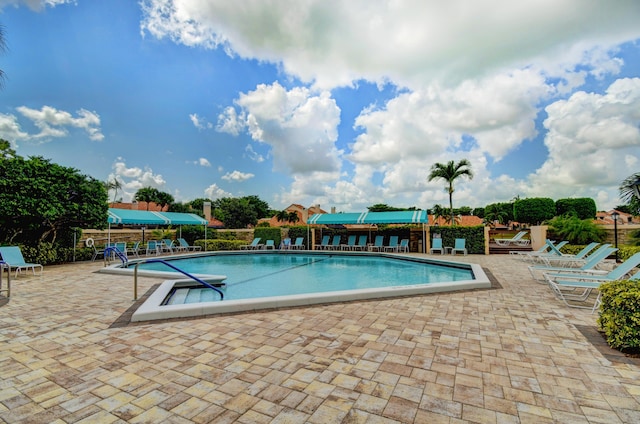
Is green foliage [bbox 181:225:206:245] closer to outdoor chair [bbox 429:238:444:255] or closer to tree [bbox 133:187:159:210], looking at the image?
outdoor chair [bbox 429:238:444:255]

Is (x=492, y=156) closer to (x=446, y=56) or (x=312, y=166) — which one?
(x=446, y=56)

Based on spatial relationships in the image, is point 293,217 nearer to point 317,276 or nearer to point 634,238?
point 317,276

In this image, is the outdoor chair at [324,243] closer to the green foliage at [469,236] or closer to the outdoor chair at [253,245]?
the outdoor chair at [253,245]

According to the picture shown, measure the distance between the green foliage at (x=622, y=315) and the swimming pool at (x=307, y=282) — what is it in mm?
2940

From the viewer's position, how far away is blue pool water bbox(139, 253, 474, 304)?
→ 7.66 m

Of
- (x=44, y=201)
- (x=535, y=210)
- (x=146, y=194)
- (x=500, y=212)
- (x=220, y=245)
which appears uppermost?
(x=146, y=194)

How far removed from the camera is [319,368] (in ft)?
9.50

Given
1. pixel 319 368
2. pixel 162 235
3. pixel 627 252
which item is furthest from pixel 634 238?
pixel 162 235

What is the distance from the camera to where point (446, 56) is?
10.6 m

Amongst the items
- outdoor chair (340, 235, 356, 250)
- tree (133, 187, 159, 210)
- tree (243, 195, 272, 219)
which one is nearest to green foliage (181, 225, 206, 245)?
outdoor chair (340, 235, 356, 250)

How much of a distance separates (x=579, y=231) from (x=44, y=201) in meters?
21.9

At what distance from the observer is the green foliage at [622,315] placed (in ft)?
10.3

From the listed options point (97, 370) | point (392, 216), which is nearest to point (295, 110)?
point (392, 216)

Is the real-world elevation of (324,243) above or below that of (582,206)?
below
